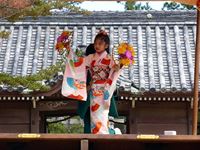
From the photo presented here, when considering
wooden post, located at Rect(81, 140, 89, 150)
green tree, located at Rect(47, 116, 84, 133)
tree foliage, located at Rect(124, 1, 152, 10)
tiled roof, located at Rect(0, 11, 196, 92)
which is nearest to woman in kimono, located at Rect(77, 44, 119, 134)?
wooden post, located at Rect(81, 140, 89, 150)

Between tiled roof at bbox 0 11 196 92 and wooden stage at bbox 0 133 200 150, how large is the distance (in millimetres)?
8624

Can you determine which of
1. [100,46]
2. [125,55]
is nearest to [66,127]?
[100,46]

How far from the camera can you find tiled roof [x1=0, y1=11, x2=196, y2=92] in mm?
15711

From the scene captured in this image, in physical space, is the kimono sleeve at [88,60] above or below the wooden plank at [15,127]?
above

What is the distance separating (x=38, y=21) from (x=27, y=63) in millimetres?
1983

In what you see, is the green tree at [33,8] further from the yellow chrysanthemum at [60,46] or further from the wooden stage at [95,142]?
the wooden stage at [95,142]

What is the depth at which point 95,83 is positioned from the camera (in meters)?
7.17

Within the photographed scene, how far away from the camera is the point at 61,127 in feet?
74.1

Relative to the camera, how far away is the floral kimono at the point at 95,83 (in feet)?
22.9

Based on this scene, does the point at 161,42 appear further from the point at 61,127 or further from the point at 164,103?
the point at 61,127

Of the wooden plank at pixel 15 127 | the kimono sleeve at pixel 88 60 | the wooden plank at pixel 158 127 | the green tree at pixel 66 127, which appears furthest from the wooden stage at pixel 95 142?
the green tree at pixel 66 127

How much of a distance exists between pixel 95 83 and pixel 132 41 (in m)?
9.97

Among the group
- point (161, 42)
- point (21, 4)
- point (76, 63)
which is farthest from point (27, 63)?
point (76, 63)

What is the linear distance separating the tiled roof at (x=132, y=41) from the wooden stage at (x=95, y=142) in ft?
28.3
